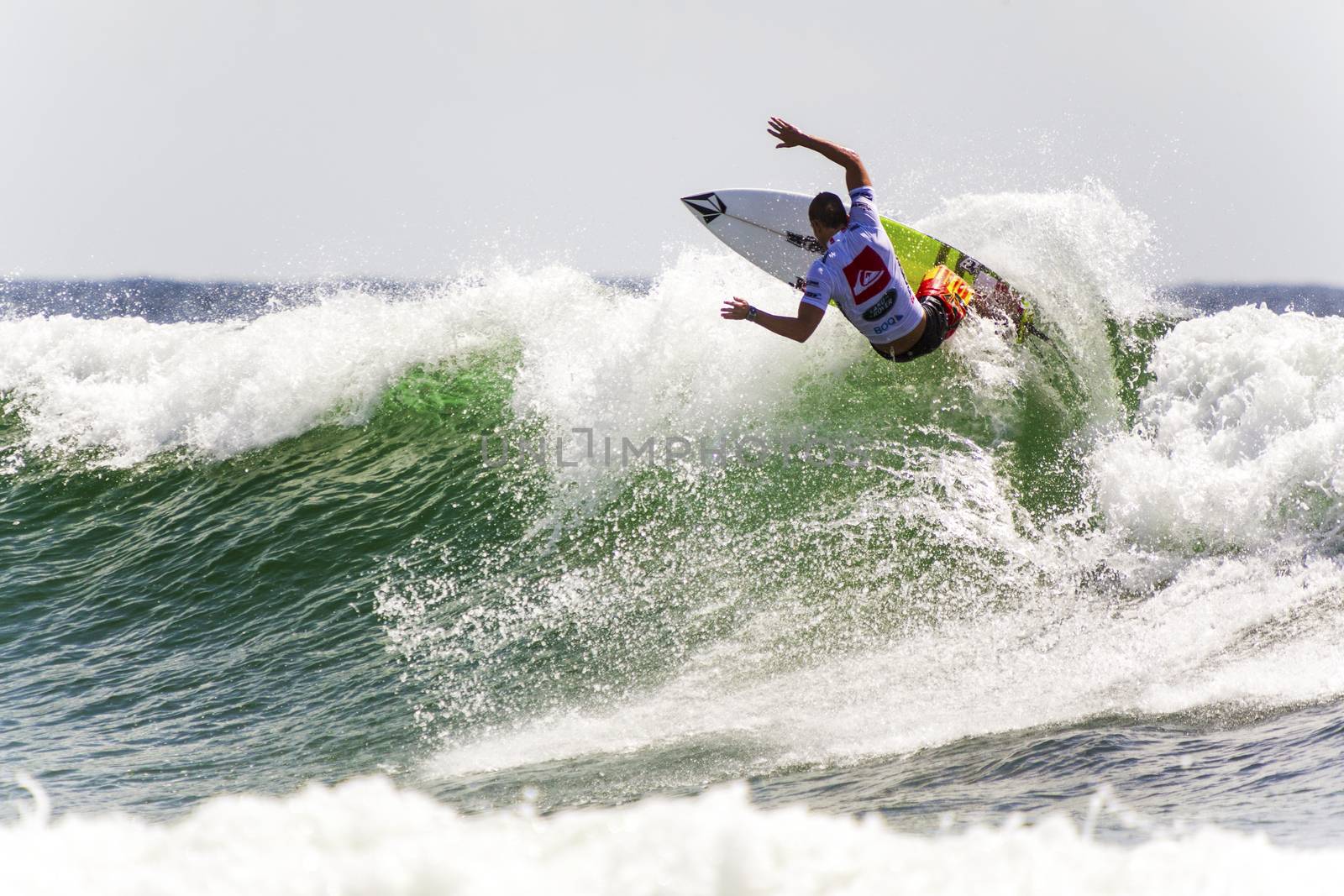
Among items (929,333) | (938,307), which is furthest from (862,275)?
(938,307)

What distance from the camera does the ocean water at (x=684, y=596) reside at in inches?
56.5

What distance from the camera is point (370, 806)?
1.36m

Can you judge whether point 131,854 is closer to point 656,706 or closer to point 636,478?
point 656,706

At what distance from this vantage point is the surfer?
611 cm

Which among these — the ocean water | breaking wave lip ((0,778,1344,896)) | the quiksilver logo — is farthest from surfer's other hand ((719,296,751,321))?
breaking wave lip ((0,778,1344,896))

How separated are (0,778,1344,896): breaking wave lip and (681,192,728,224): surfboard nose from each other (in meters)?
7.48

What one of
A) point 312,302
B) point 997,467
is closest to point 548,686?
point 997,467

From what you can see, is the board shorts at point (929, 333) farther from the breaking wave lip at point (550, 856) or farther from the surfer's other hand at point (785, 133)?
the breaking wave lip at point (550, 856)

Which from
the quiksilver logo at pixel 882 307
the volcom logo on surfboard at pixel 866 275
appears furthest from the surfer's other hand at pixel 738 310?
the quiksilver logo at pixel 882 307

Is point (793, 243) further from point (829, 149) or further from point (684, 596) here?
point (684, 596)

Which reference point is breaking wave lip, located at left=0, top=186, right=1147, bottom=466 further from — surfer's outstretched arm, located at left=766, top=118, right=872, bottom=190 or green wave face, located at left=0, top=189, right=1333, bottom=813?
surfer's outstretched arm, located at left=766, top=118, right=872, bottom=190

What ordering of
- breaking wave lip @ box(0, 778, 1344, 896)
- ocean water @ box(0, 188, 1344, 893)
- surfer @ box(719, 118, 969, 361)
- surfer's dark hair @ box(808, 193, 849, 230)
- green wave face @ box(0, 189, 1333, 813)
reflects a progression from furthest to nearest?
1. surfer's dark hair @ box(808, 193, 849, 230)
2. surfer @ box(719, 118, 969, 361)
3. green wave face @ box(0, 189, 1333, 813)
4. ocean water @ box(0, 188, 1344, 893)
5. breaking wave lip @ box(0, 778, 1344, 896)

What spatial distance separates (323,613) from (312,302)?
530 centimetres

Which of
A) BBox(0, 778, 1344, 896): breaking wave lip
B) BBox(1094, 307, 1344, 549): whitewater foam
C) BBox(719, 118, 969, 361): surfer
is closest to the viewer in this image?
BBox(0, 778, 1344, 896): breaking wave lip
